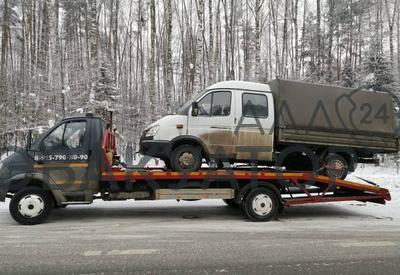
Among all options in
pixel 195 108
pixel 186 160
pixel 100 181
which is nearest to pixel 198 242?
pixel 186 160

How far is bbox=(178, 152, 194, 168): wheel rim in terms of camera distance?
8.48 meters

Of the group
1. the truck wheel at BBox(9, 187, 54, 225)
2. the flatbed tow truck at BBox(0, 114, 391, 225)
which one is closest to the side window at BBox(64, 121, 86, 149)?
the flatbed tow truck at BBox(0, 114, 391, 225)

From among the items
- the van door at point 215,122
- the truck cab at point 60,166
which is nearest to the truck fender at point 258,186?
the van door at point 215,122

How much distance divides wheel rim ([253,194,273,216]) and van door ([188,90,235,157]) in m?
1.17

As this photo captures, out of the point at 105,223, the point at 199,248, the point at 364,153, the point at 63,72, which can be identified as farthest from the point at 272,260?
the point at 63,72

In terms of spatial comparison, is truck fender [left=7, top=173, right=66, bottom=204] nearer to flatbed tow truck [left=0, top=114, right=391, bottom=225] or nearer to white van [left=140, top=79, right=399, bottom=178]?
flatbed tow truck [left=0, top=114, right=391, bottom=225]

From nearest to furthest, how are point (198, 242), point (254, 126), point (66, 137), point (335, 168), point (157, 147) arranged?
point (198, 242), point (66, 137), point (157, 147), point (254, 126), point (335, 168)

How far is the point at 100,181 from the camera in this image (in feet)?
26.9

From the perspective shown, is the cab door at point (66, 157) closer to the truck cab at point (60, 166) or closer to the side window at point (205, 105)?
the truck cab at point (60, 166)

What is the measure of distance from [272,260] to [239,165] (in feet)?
13.7

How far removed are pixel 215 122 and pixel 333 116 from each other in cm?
290

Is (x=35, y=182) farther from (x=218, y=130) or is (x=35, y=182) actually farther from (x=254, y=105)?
A: (x=254, y=105)

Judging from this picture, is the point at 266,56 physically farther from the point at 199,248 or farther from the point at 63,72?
the point at 199,248

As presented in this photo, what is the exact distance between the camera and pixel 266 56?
38781 mm
